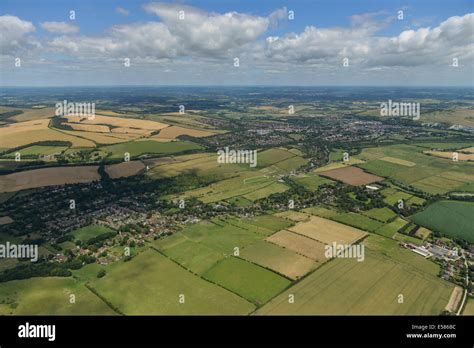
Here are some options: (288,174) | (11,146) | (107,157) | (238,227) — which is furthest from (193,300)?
(11,146)

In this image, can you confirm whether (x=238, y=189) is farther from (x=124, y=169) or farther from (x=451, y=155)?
(x=451, y=155)

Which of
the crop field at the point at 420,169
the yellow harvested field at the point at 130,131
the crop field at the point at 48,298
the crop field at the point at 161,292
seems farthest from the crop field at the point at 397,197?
the yellow harvested field at the point at 130,131

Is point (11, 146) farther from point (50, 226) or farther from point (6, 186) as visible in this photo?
point (50, 226)

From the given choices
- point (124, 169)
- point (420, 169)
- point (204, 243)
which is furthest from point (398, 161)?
point (124, 169)

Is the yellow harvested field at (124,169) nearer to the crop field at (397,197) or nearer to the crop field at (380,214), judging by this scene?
the crop field at (380,214)

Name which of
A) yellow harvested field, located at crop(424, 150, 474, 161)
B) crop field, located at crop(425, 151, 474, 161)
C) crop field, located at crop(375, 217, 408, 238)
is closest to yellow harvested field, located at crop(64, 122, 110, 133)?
crop field, located at crop(375, 217, 408, 238)
